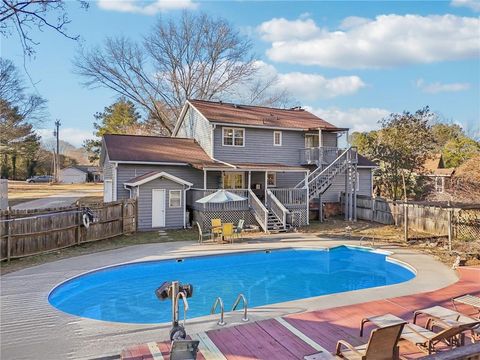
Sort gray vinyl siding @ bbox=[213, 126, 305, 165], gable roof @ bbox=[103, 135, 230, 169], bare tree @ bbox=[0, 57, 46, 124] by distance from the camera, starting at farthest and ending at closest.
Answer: bare tree @ bbox=[0, 57, 46, 124] → gray vinyl siding @ bbox=[213, 126, 305, 165] → gable roof @ bbox=[103, 135, 230, 169]

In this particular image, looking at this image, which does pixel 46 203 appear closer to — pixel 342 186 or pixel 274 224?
pixel 274 224

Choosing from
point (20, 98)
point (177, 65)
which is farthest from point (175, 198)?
point (20, 98)

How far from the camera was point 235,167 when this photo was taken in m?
20.9

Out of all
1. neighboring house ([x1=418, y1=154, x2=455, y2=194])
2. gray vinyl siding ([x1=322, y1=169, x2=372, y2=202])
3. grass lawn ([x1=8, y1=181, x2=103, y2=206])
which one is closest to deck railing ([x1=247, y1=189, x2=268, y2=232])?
gray vinyl siding ([x1=322, y1=169, x2=372, y2=202])

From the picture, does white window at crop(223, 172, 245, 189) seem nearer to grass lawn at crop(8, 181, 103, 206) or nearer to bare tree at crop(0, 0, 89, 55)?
bare tree at crop(0, 0, 89, 55)

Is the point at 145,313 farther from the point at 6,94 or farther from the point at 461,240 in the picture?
the point at 6,94

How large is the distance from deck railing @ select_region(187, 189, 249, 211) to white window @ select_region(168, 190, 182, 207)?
35.6 inches

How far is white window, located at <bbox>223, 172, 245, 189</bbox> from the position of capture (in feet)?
75.6

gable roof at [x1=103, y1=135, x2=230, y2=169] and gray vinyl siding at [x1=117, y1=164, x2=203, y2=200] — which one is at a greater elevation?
gable roof at [x1=103, y1=135, x2=230, y2=169]

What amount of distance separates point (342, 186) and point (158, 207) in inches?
552

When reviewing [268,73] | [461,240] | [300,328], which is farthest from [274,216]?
[268,73]

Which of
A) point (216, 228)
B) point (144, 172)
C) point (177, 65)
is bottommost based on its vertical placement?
point (216, 228)

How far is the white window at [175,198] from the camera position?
64.3 ft

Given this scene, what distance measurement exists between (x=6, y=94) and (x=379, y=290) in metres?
37.5
